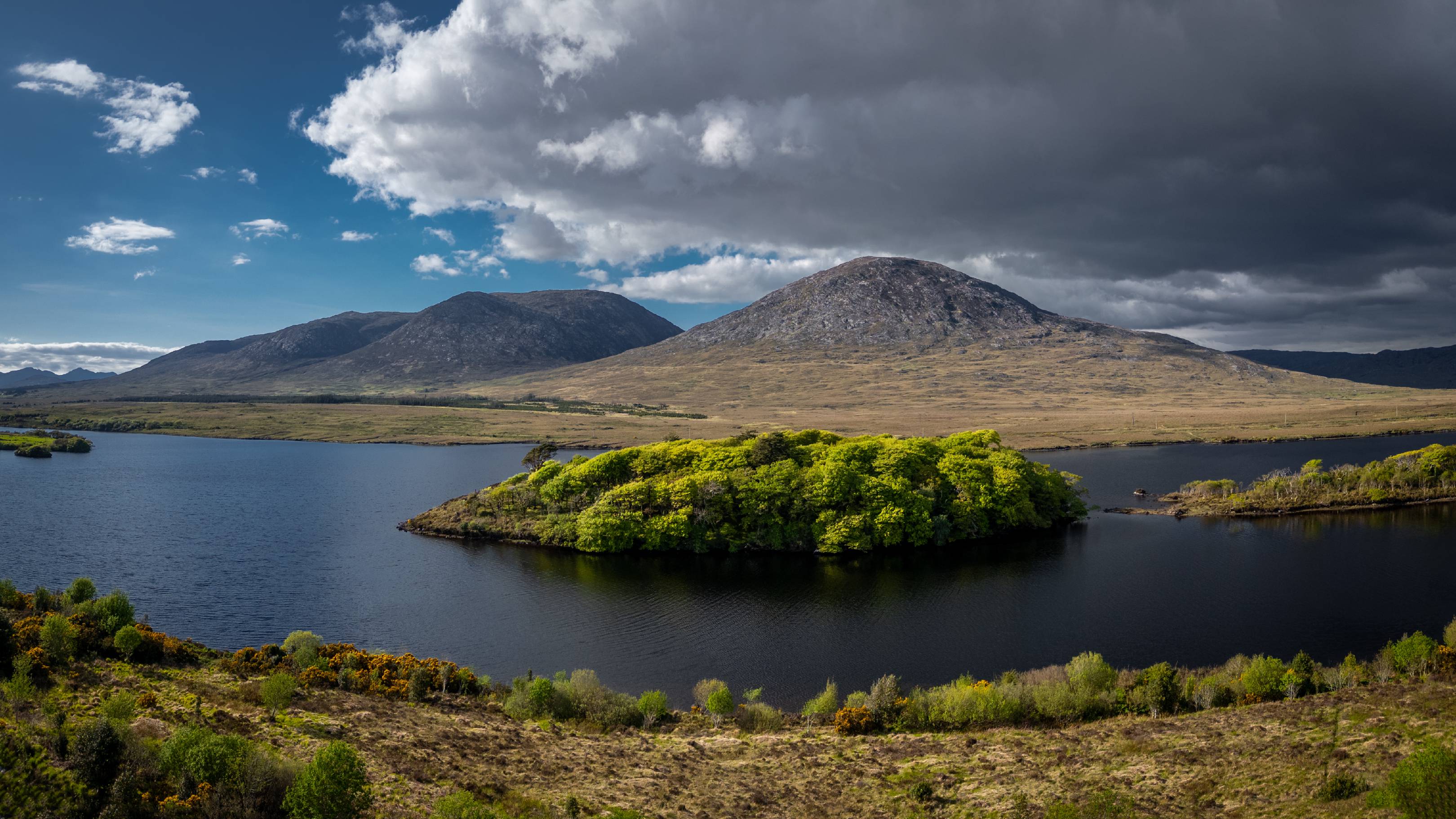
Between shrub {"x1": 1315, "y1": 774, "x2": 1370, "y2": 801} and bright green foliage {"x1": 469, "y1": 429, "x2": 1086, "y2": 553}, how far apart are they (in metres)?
48.9

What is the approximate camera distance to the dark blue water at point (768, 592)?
47938mm

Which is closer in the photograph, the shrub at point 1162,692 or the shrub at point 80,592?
the shrub at point 1162,692

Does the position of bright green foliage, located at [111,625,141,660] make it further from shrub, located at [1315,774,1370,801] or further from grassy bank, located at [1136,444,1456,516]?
grassy bank, located at [1136,444,1456,516]

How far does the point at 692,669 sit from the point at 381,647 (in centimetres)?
2190

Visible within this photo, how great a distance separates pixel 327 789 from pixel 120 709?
1272cm

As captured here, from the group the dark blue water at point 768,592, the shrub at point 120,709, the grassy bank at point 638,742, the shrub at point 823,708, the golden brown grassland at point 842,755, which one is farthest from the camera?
the dark blue water at point 768,592

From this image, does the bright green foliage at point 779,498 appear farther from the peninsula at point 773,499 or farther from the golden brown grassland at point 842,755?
the golden brown grassland at point 842,755

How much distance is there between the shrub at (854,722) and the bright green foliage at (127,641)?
3401cm

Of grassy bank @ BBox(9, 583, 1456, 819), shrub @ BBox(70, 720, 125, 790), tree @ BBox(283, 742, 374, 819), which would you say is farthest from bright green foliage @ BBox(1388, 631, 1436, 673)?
shrub @ BBox(70, 720, 125, 790)

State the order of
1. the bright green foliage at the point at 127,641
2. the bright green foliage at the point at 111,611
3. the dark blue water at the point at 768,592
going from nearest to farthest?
the bright green foliage at the point at 127,641, the bright green foliage at the point at 111,611, the dark blue water at the point at 768,592

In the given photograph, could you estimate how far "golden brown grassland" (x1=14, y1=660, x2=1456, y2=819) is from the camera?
27141 mm

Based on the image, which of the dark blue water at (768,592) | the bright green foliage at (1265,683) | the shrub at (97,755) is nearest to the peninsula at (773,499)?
the dark blue water at (768,592)

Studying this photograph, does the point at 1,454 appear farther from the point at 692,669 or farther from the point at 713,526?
the point at 692,669

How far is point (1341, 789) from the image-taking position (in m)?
25.5
